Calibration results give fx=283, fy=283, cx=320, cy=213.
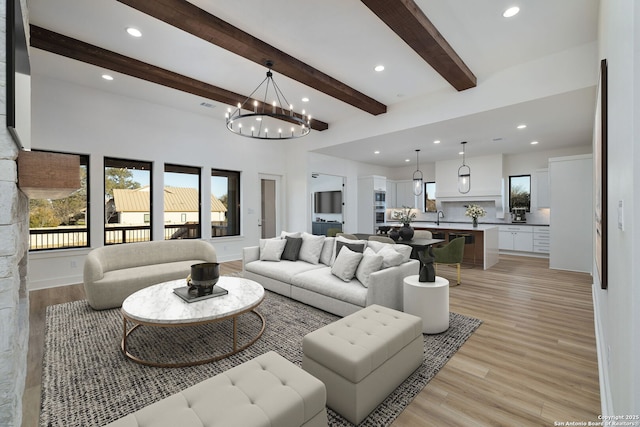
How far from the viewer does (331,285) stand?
3.34m

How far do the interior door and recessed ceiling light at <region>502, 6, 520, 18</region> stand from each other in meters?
6.04

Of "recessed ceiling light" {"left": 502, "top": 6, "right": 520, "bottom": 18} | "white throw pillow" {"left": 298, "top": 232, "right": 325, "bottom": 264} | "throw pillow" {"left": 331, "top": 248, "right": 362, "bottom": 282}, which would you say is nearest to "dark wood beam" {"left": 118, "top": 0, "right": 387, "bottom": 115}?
"recessed ceiling light" {"left": 502, "top": 6, "right": 520, "bottom": 18}

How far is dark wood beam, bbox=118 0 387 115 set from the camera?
8.87ft

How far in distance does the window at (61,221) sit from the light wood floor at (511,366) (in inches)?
34.0

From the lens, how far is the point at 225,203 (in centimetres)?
701

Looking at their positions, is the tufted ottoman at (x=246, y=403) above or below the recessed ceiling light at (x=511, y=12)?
below

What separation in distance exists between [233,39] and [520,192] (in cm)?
838

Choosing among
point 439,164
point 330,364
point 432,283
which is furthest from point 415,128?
point 330,364

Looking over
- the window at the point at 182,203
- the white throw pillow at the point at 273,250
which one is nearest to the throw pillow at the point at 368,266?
the white throw pillow at the point at 273,250

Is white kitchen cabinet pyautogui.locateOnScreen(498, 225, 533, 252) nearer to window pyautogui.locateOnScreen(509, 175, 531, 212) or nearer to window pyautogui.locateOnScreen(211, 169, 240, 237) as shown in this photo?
window pyautogui.locateOnScreen(509, 175, 531, 212)

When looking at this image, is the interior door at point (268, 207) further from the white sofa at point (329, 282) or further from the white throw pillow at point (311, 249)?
the white throw pillow at point (311, 249)

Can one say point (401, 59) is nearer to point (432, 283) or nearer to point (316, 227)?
point (432, 283)

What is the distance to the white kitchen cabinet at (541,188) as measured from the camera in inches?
293

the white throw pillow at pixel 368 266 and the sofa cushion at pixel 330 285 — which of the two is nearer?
the sofa cushion at pixel 330 285
